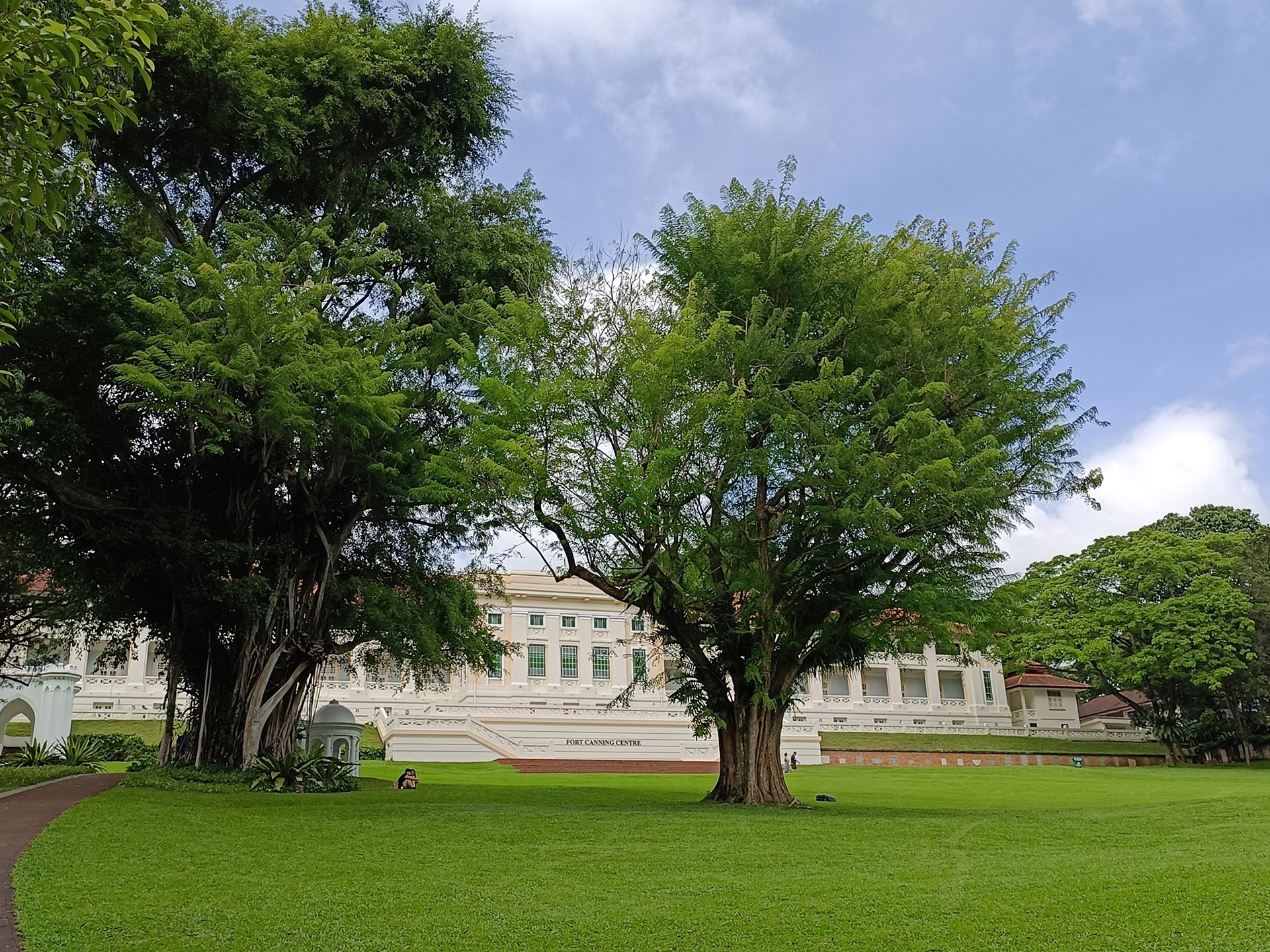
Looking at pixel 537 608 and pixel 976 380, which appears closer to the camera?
pixel 976 380

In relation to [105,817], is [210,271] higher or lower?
higher

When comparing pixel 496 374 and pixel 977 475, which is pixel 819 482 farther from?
pixel 496 374

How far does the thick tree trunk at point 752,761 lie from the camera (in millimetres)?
18406

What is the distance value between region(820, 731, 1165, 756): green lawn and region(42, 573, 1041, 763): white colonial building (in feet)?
5.37

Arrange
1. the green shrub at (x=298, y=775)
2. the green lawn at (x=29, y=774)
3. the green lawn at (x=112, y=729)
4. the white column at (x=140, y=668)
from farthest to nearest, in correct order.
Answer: the white column at (x=140, y=668) → the green lawn at (x=112, y=729) → the green shrub at (x=298, y=775) → the green lawn at (x=29, y=774)

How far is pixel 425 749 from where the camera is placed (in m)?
36.3

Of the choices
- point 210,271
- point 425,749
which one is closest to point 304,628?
point 210,271

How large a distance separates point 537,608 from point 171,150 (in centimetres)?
4142

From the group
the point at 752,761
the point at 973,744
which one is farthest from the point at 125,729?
the point at 973,744

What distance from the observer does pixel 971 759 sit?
44.8m

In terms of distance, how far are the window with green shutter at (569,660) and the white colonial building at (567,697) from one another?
0.06m

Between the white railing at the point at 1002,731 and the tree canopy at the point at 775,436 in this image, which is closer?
the tree canopy at the point at 775,436

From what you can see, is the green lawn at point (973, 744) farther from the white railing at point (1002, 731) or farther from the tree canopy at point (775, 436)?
the tree canopy at point (775, 436)

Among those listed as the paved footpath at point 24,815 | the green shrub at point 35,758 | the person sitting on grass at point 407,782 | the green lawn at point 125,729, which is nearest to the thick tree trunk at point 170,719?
the paved footpath at point 24,815
